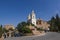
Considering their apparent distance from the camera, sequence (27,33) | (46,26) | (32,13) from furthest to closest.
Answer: (32,13) < (46,26) < (27,33)

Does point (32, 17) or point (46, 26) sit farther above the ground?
point (32, 17)

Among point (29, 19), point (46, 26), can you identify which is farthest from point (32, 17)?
point (46, 26)

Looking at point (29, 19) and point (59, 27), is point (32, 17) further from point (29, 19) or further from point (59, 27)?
point (59, 27)

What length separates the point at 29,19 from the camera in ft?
238

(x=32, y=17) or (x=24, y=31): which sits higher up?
(x=32, y=17)

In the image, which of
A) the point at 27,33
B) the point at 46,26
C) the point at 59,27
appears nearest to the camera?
the point at 27,33

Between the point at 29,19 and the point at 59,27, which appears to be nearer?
the point at 59,27

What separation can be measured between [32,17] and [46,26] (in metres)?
10.4

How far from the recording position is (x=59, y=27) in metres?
46.0

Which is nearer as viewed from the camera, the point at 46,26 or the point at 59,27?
A: the point at 59,27

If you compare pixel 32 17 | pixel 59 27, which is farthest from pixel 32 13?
pixel 59 27

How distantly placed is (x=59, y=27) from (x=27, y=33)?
684 inches

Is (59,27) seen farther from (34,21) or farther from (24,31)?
(34,21)

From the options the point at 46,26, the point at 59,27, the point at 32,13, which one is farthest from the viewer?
the point at 32,13
